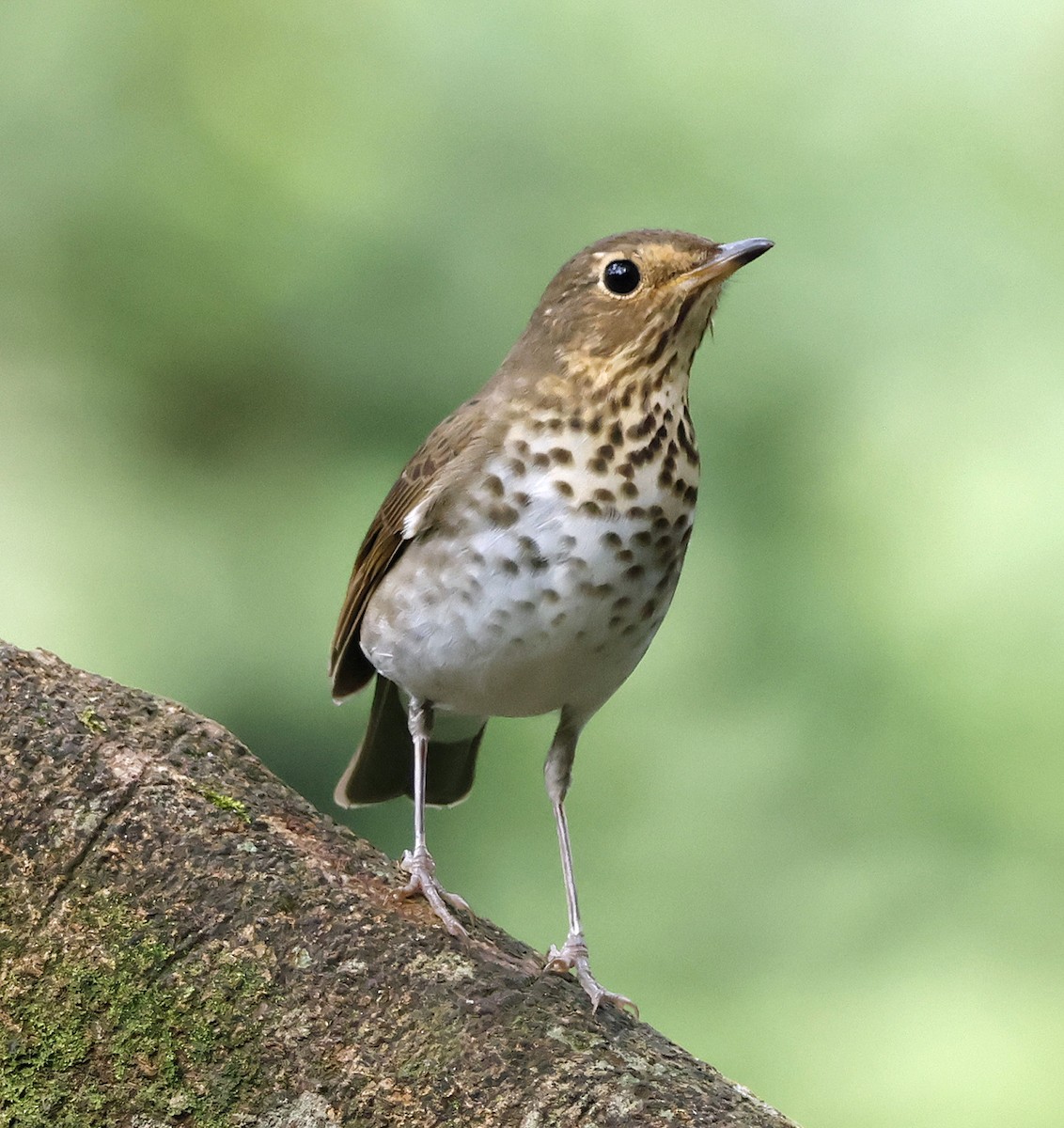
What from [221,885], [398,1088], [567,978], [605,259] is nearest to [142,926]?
[221,885]

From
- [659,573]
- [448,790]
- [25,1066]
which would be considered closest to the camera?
A: [25,1066]

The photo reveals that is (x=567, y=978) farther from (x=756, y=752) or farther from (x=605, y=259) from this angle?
(x=756, y=752)

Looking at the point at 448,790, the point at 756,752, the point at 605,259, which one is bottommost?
the point at 448,790

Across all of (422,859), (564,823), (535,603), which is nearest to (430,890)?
(422,859)

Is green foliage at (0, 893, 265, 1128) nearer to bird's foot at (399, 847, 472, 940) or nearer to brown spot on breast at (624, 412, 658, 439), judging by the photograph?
bird's foot at (399, 847, 472, 940)

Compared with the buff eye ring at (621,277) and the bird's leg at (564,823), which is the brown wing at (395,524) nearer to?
the buff eye ring at (621,277)

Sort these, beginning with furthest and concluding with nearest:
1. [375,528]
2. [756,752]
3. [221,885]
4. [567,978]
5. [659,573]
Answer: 1. [756,752]
2. [375,528]
3. [659,573]
4. [567,978]
5. [221,885]

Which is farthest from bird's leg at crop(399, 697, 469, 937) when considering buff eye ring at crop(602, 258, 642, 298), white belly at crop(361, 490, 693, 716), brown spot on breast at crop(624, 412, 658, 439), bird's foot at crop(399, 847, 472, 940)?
buff eye ring at crop(602, 258, 642, 298)
